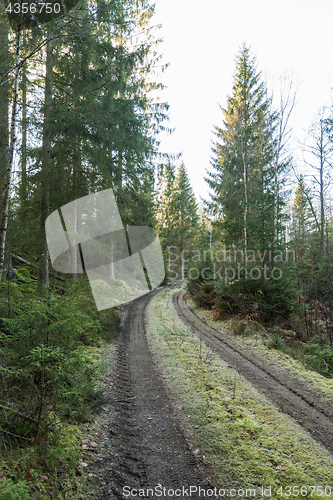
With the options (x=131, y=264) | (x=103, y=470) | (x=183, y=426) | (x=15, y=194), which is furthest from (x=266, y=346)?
(x=131, y=264)

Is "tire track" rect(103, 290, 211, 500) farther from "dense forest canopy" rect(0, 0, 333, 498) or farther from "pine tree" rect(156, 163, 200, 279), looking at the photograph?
"pine tree" rect(156, 163, 200, 279)

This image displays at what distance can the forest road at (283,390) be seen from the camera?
4562mm

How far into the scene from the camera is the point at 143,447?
3.87 metres

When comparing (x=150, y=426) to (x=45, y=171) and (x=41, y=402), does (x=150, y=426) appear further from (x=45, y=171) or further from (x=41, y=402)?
(x=45, y=171)

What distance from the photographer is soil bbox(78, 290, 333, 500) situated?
3.23m

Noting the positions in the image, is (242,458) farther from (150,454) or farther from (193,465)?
(150,454)

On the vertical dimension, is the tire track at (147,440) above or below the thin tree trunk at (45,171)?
below

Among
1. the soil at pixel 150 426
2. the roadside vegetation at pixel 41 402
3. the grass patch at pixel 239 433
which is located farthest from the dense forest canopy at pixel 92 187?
the grass patch at pixel 239 433

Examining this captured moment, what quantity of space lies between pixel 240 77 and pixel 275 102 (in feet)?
18.9

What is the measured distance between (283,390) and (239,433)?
222 centimetres

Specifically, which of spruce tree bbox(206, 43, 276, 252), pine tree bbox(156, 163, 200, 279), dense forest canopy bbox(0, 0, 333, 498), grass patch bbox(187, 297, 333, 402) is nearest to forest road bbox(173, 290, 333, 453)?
grass patch bbox(187, 297, 333, 402)

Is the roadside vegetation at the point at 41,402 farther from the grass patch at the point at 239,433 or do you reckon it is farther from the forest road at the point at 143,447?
the grass patch at the point at 239,433

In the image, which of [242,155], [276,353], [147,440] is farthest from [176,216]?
[147,440]

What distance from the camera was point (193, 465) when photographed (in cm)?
351
